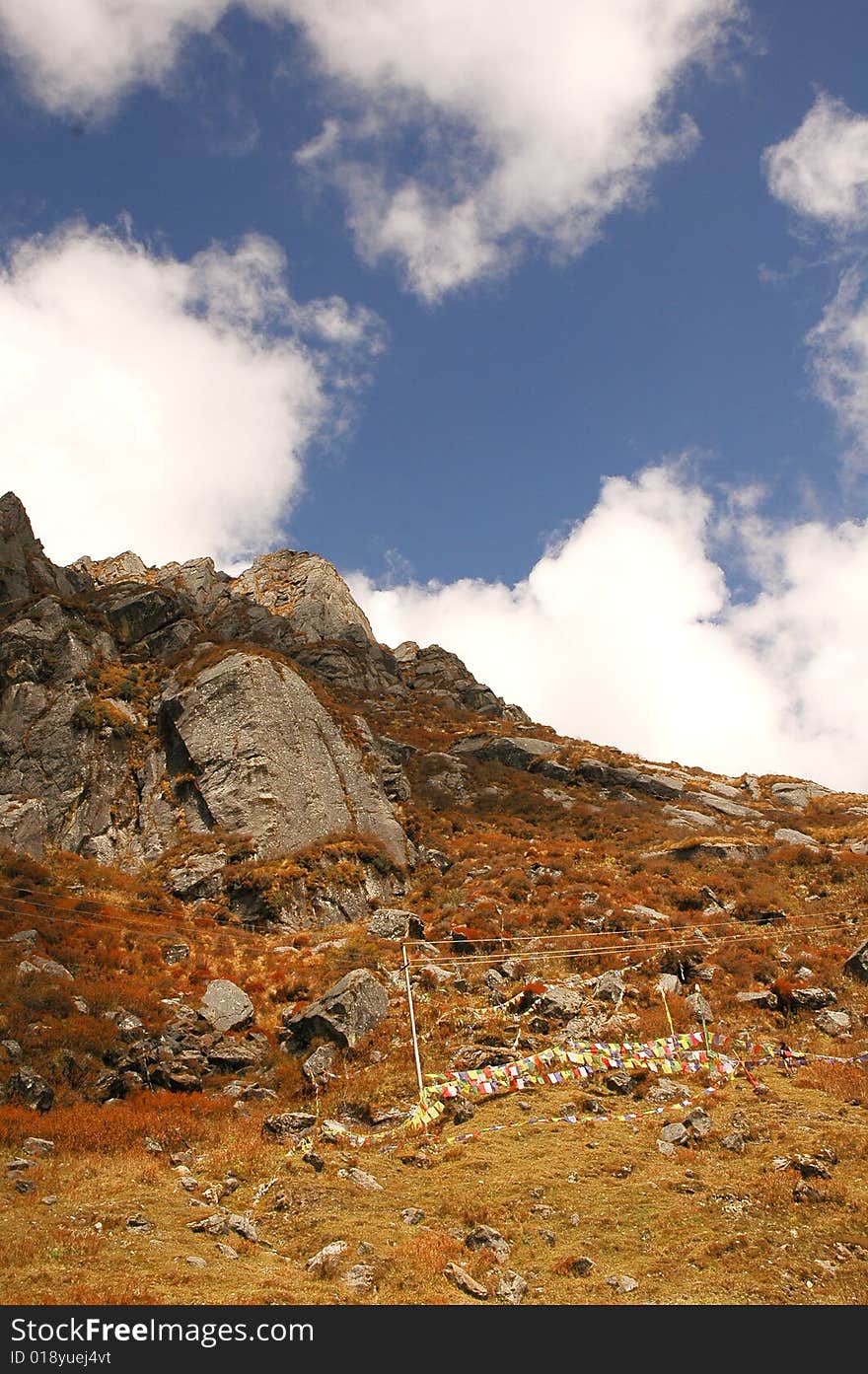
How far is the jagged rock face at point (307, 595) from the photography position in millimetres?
87062

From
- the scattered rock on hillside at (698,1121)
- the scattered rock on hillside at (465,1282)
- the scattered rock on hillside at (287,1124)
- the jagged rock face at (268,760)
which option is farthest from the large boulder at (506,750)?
the scattered rock on hillside at (465,1282)

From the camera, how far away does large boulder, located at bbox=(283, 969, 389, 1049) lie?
21.0 metres

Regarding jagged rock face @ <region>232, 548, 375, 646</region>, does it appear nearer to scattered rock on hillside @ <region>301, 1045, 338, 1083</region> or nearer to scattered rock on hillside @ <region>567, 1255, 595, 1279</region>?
scattered rock on hillside @ <region>301, 1045, 338, 1083</region>

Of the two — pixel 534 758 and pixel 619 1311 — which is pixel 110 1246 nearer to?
pixel 619 1311

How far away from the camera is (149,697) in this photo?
47281mm

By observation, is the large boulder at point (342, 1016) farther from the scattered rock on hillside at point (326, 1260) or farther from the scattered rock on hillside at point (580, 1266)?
the scattered rock on hillside at point (580, 1266)

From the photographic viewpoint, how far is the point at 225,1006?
2267 centimetres

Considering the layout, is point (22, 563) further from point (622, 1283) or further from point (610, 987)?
point (622, 1283)

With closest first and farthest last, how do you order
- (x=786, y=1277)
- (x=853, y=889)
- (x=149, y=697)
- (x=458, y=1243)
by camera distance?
(x=786, y=1277) → (x=458, y=1243) → (x=853, y=889) → (x=149, y=697)

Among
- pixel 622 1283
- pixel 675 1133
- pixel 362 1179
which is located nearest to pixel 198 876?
pixel 362 1179

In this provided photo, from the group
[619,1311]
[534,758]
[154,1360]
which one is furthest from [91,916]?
[534,758]

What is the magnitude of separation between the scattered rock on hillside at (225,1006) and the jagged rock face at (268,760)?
12.1m

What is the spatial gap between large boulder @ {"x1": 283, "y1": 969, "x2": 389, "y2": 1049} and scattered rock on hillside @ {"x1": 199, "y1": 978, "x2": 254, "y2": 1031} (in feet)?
4.27

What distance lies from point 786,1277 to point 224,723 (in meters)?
37.1
